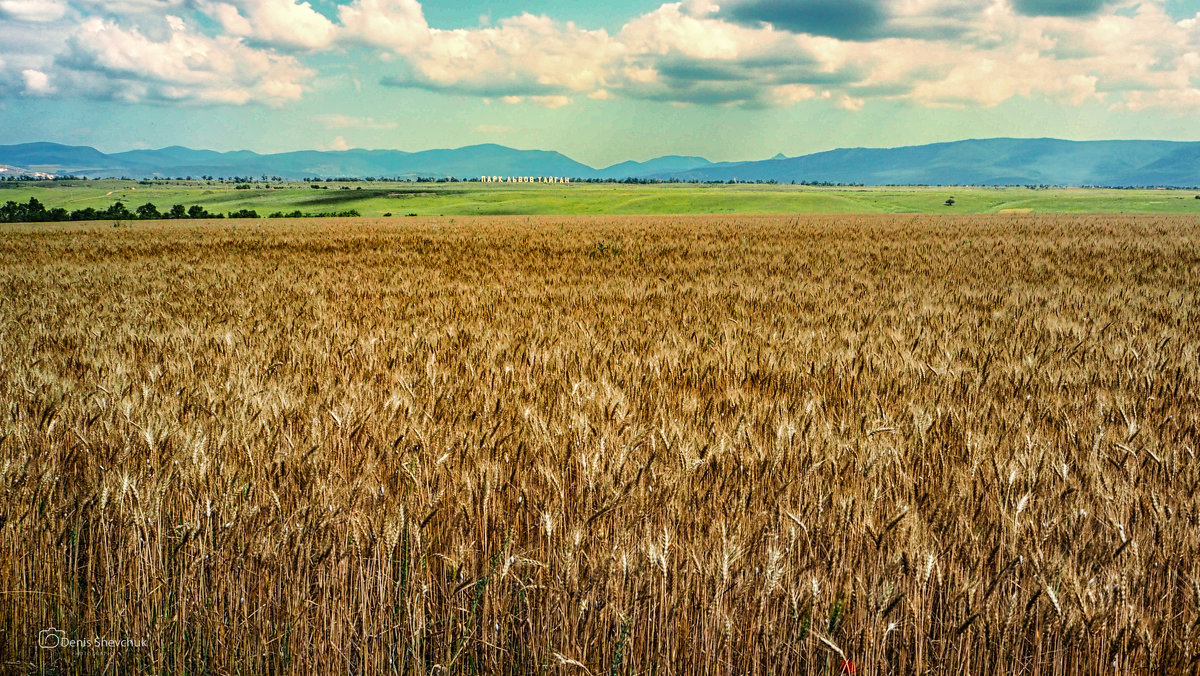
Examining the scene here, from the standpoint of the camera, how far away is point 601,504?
8.64 ft

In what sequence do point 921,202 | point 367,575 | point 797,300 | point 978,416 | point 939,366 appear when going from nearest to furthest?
point 367,575 → point 978,416 → point 939,366 → point 797,300 → point 921,202

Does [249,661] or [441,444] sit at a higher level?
[441,444]

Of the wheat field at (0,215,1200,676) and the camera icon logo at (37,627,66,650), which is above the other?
the wheat field at (0,215,1200,676)

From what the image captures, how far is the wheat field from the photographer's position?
199 centimetres

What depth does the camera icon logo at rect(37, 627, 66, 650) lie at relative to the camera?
2084 mm

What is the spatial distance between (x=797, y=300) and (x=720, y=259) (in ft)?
22.4

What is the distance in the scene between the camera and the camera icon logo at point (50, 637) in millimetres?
2084

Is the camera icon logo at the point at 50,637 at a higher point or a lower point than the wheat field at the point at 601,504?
lower

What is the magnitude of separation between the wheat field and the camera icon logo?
0.02 metres

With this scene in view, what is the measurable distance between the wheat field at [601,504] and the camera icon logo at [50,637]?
0.06 feet

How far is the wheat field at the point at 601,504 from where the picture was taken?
6.54 feet

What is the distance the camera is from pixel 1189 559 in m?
2.28

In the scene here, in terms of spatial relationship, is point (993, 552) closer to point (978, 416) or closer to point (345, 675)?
point (978, 416)

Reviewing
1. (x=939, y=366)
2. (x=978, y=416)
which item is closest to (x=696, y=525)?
(x=978, y=416)
